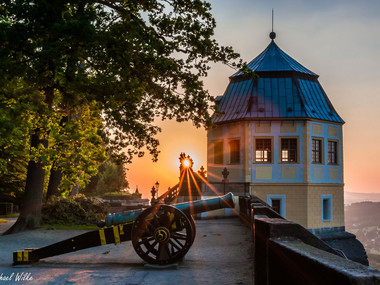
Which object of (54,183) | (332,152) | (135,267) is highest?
(332,152)

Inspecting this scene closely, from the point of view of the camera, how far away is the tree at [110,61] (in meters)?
13.5

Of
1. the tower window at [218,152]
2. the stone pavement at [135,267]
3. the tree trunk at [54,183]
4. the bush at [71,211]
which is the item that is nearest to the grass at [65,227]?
the bush at [71,211]

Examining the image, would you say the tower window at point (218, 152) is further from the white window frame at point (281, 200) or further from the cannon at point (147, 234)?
the cannon at point (147, 234)

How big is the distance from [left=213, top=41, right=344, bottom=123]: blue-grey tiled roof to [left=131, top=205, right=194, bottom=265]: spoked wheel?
22415mm

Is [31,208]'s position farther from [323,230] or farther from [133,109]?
[323,230]

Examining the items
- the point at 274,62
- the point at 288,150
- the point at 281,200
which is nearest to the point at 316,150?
the point at 288,150

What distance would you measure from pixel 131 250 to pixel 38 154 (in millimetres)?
6441

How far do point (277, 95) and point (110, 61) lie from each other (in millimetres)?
18465

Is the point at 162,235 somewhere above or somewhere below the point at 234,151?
below

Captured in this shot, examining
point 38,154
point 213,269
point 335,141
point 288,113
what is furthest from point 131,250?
point 335,141

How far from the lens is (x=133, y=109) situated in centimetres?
1595

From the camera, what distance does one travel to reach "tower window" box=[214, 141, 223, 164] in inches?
1256

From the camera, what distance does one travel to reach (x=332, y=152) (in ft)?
103

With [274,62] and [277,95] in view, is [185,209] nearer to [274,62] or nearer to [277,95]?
[277,95]
